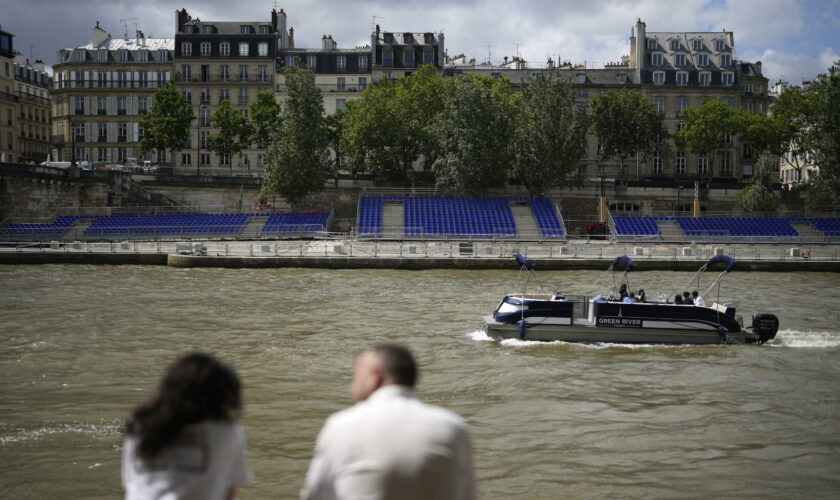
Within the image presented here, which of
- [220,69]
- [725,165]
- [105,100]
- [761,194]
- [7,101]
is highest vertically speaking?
[220,69]

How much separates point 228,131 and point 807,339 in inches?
2333

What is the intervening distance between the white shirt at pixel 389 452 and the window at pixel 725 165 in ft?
279

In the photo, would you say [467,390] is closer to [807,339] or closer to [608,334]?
[608,334]

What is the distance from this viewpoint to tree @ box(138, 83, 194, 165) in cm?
7362

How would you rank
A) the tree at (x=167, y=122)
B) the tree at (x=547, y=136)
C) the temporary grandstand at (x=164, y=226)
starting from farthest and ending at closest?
the tree at (x=167, y=122) → the tree at (x=547, y=136) → the temporary grandstand at (x=164, y=226)

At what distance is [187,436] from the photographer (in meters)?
4.34

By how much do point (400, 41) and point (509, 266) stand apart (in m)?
49.0

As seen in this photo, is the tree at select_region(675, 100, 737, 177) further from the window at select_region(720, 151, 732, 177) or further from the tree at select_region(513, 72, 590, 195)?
the tree at select_region(513, 72, 590, 195)

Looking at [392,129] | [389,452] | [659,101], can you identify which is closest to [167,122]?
[392,129]

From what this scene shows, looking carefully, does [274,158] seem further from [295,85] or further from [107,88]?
[107,88]

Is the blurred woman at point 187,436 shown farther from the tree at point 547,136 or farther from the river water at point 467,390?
the tree at point 547,136

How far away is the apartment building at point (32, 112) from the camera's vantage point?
301 feet

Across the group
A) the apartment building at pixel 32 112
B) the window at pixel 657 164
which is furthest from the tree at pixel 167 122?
the window at pixel 657 164

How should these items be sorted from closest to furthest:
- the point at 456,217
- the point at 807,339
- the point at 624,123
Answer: the point at 807,339 → the point at 456,217 → the point at 624,123
